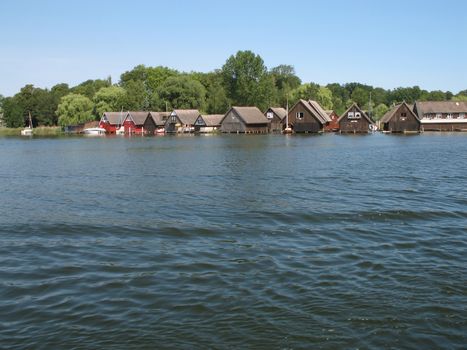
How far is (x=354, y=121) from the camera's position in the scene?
326ft

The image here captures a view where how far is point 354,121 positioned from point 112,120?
57247mm

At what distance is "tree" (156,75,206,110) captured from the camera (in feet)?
399

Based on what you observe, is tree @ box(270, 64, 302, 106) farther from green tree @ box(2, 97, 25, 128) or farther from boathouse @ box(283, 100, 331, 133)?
green tree @ box(2, 97, 25, 128)

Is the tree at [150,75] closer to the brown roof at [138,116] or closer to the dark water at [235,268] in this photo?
the brown roof at [138,116]

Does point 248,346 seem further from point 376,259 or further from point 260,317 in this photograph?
point 376,259

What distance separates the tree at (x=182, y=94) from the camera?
399 feet

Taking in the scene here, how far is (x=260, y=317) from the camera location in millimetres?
8750

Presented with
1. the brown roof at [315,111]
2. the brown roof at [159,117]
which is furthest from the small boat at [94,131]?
the brown roof at [315,111]

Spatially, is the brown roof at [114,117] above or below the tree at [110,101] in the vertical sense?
below

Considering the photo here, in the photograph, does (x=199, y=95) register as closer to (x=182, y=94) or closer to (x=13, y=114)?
(x=182, y=94)

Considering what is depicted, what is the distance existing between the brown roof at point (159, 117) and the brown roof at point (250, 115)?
65.5 feet

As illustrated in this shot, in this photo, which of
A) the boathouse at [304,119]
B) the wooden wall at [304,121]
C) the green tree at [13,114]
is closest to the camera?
the boathouse at [304,119]

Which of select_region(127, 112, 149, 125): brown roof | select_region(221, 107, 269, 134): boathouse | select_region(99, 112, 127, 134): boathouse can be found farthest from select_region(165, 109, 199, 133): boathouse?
select_region(99, 112, 127, 134): boathouse

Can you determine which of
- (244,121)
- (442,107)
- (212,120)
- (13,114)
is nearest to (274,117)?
(244,121)
